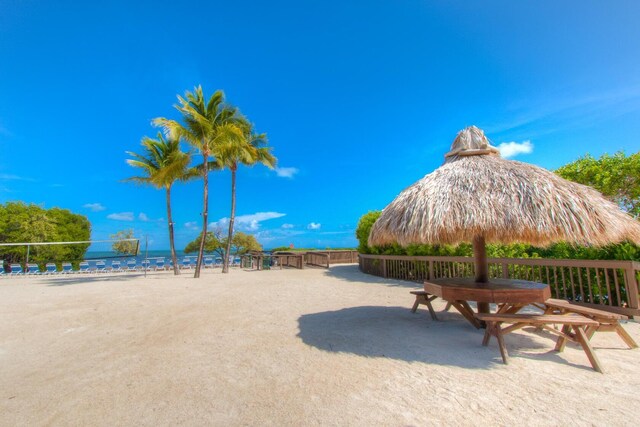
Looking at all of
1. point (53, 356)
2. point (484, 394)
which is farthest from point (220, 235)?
point (484, 394)

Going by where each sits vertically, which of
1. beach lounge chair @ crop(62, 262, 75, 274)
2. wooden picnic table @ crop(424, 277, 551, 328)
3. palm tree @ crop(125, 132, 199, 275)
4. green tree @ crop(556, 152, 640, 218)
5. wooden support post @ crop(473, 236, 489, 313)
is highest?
palm tree @ crop(125, 132, 199, 275)

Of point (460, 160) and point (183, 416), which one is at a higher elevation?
point (460, 160)

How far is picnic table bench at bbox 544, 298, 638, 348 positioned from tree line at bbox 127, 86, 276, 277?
12.3 m

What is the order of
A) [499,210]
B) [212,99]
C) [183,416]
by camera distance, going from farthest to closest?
[212,99] → [499,210] → [183,416]

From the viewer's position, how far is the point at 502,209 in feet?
13.1

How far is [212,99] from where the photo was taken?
1389 centimetres

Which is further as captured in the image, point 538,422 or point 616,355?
point 616,355

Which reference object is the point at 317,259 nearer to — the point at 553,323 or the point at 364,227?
the point at 364,227

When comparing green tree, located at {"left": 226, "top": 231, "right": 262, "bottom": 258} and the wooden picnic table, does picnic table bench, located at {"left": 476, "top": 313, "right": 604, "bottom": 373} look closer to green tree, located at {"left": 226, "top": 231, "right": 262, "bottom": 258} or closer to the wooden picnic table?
the wooden picnic table

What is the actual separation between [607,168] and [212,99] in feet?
48.8

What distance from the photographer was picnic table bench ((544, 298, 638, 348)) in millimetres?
3422

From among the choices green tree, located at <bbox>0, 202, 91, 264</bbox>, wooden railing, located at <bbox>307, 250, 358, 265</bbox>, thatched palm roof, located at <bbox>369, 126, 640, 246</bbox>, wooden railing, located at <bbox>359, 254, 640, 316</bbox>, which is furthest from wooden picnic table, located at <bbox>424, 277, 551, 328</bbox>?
green tree, located at <bbox>0, 202, 91, 264</bbox>

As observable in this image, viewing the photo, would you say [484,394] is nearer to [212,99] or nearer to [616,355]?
[616,355]

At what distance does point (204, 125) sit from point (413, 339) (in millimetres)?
12021
